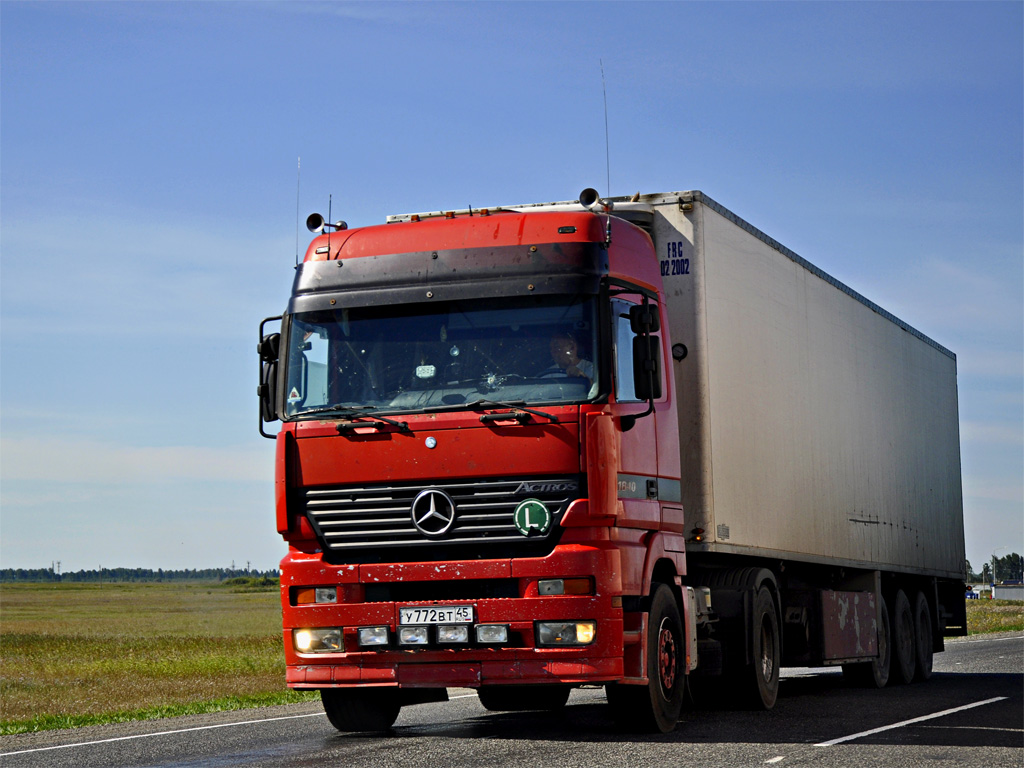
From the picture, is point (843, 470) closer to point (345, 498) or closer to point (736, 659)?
point (736, 659)

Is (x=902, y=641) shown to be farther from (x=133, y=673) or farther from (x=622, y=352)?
(x=133, y=673)

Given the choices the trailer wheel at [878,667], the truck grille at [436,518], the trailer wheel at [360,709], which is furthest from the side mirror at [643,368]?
the trailer wheel at [878,667]

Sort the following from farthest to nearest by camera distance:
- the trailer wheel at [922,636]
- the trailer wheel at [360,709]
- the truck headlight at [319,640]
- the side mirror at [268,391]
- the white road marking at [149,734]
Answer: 1. the trailer wheel at [922,636]
2. the trailer wheel at [360,709]
3. the white road marking at [149,734]
4. the side mirror at [268,391]
5. the truck headlight at [319,640]

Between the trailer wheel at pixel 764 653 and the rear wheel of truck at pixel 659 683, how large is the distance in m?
1.94

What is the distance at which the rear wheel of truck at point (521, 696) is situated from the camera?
416 inches

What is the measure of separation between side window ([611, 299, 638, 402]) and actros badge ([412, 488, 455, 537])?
138cm

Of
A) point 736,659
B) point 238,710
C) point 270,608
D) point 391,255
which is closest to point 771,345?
point 736,659

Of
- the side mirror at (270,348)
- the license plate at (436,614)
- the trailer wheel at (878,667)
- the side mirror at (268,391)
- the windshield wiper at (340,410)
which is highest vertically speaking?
the side mirror at (270,348)

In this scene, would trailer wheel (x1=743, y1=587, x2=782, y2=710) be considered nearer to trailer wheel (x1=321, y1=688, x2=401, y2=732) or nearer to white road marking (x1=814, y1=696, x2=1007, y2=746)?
white road marking (x1=814, y1=696, x2=1007, y2=746)

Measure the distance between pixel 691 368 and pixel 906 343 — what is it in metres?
9.14

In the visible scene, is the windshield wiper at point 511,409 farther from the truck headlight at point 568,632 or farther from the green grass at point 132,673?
the green grass at point 132,673

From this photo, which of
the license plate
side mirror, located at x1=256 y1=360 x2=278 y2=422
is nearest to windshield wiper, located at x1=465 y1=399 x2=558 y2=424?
the license plate

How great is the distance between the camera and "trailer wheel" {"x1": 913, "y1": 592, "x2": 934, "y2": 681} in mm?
19531

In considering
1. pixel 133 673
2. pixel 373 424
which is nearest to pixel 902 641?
pixel 373 424
